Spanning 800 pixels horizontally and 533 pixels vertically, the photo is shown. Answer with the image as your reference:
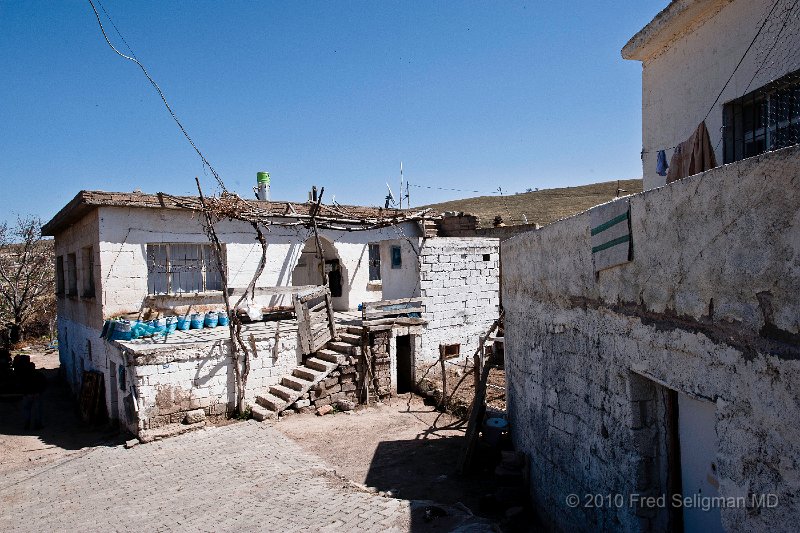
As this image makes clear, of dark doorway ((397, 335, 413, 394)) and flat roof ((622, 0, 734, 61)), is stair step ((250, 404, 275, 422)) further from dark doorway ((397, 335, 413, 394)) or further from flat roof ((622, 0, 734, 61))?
flat roof ((622, 0, 734, 61))

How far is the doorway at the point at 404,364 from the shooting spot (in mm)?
13898

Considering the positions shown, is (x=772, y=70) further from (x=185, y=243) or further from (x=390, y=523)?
(x=185, y=243)

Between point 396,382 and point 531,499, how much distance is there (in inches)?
293

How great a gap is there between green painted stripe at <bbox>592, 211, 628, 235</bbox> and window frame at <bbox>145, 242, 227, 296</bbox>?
35.0 feet

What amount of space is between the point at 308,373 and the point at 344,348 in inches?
46.8

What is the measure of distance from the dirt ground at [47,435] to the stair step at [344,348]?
5.18 meters

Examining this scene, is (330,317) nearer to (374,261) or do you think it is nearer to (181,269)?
(181,269)

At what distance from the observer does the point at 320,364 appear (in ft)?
40.0

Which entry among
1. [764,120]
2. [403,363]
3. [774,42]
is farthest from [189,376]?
[774,42]

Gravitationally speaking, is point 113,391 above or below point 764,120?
below

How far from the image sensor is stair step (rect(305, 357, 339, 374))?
12003 mm

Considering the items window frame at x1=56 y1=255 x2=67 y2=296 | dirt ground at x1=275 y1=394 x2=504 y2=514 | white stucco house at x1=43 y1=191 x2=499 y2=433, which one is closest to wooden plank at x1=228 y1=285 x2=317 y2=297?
white stucco house at x1=43 y1=191 x2=499 y2=433

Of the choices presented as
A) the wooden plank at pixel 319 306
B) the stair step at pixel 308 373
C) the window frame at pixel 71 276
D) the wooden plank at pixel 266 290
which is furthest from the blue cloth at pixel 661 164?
the window frame at pixel 71 276

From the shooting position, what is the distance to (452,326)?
48.4ft
